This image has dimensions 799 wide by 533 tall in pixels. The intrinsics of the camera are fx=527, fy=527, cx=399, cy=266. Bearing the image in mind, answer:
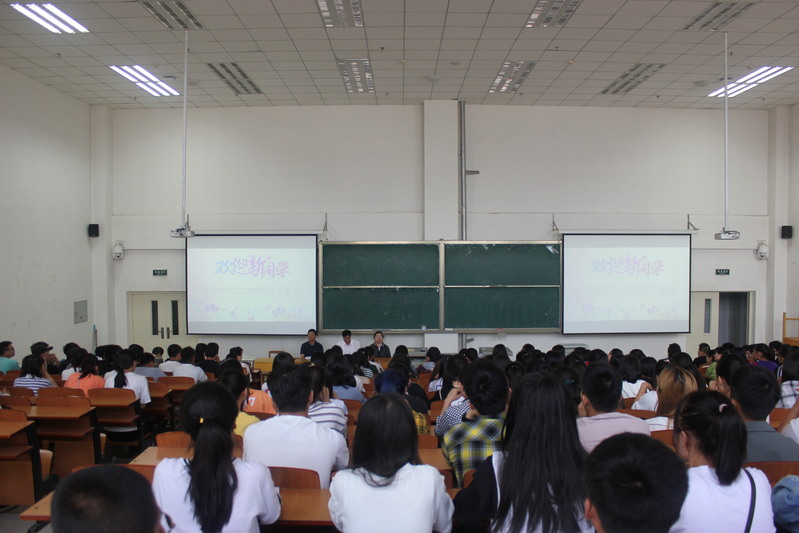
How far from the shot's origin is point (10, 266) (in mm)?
7348

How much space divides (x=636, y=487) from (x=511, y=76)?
7611 mm

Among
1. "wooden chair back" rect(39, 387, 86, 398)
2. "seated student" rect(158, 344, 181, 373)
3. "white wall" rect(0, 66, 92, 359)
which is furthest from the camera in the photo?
"white wall" rect(0, 66, 92, 359)

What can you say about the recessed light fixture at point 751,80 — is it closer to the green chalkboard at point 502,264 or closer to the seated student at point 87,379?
the green chalkboard at point 502,264

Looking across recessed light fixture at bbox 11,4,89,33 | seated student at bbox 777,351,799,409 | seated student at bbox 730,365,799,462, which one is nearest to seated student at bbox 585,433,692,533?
seated student at bbox 730,365,799,462

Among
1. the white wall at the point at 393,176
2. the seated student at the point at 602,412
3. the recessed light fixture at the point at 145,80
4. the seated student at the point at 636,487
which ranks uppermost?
the recessed light fixture at the point at 145,80

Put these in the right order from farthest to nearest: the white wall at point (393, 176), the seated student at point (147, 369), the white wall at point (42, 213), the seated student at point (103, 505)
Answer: the white wall at point (393, 176)
the white wall at point (42, 213)
the seated student at point (147, 369)
the seated student at point (103, 505)

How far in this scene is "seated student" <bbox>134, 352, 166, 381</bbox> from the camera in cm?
552

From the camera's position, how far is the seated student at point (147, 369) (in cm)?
552

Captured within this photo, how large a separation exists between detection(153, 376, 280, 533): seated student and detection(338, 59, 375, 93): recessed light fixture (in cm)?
649

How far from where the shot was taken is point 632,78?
8.02 m

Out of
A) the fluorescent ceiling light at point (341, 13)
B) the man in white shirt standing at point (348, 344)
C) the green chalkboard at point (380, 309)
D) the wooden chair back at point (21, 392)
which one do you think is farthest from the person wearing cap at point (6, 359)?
the fluorescent ceiling light at point (341, 13)

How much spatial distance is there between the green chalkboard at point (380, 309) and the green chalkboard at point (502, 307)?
1.13 ft

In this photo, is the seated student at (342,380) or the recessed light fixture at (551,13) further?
the recessed light fixture at (551,13)

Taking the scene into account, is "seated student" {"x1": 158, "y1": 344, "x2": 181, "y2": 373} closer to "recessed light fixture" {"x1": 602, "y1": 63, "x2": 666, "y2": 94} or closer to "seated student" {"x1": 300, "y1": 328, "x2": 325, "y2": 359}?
"seated student" {"x1": 300, "y1": 328, "x2": 325, "y2": 359}
